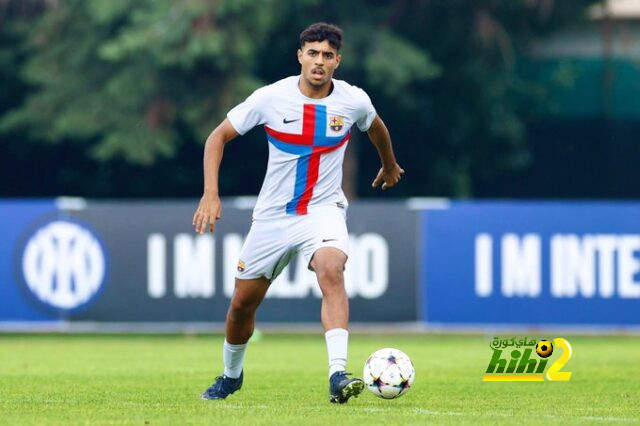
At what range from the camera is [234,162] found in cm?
3009

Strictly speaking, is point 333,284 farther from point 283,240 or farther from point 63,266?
point 63,266

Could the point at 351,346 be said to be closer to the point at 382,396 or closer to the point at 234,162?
the point at 382,396

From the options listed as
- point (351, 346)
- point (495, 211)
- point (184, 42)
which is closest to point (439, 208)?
point (495, 211)

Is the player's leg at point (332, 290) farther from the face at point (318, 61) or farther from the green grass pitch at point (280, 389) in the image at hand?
the face at point (318, 61)

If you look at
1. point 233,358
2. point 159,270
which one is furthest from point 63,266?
point 233,358

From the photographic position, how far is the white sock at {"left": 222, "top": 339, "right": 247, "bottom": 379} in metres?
10.4

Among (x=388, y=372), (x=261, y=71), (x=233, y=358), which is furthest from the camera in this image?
(x=261, y=71)

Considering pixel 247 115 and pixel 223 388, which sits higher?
pixel 247 115

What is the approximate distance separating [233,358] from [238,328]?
233 millimetres

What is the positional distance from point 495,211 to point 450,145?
401 inches

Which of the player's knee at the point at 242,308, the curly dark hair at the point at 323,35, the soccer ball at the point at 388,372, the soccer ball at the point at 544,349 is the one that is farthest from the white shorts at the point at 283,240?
the soccer ball at the point at 544,349

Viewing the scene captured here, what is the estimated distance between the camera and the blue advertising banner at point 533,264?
2028 centimetres

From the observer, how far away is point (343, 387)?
371 inches

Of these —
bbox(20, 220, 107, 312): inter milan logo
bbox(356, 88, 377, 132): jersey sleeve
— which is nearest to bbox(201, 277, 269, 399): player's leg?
bbox(356, 88, 377, 132): jersey sleeve
